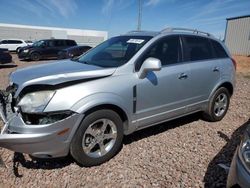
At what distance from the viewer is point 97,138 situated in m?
3.19

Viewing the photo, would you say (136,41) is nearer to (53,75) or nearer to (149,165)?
(53,75)

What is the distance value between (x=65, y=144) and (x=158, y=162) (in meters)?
1.31

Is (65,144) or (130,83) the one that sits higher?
(130,83)

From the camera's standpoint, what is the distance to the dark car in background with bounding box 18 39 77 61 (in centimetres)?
1845

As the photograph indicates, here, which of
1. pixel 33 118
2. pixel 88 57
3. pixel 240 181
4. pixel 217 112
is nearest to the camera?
pixel 240 181

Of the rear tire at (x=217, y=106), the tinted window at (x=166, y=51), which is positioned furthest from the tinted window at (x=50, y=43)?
the tinted window at (x=166, y=51)

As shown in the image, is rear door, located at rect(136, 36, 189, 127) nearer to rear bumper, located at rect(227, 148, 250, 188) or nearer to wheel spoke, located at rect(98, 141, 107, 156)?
wheel spoke, located at rect(98, 141, 107, 156)

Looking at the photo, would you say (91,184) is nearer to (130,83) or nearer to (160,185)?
(160,185)

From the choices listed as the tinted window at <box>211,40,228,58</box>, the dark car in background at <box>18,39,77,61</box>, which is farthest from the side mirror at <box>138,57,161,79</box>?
the dark car in background at <box>18,39,77,61</box>

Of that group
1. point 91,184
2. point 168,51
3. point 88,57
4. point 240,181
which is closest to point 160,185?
point 91,184

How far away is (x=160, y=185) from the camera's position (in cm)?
291

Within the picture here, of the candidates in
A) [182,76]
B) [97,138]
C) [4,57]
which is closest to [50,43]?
[4,57]

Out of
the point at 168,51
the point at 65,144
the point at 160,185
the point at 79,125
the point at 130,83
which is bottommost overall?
the point at 160,185

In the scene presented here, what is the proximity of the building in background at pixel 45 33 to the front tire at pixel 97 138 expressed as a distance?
157 ft
